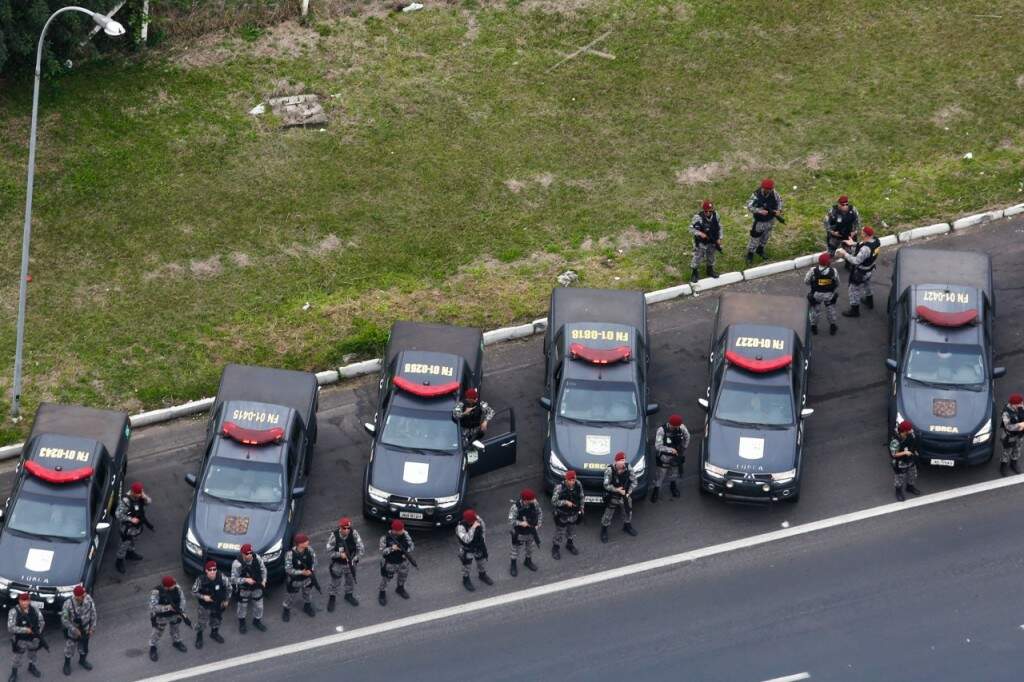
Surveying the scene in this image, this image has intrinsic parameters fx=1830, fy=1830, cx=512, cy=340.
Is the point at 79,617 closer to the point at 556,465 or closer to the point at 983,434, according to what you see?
the point at 556,465

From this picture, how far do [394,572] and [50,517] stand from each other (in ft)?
17.7

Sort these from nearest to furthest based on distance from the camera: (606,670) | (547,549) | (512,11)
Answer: (606,670) → (547,549) → (512,11)

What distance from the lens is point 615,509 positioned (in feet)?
97.0

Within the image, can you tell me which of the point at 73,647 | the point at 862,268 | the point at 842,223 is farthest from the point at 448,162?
the point at 73,647

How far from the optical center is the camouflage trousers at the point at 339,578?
28000mm

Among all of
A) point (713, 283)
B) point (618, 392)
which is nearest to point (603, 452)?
point (618, 392)

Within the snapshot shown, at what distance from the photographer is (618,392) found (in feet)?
99.3

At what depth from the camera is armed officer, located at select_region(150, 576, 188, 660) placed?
88.2 ft

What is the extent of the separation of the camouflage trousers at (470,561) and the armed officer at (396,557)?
2.60ft

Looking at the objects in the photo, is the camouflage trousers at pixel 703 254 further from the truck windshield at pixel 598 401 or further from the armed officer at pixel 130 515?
the armed officer at pixel 130 515

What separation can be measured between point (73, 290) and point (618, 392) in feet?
35.8

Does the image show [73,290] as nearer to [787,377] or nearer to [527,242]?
[527,242]

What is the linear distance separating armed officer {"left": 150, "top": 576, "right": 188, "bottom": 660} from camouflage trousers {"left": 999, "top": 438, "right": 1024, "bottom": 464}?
44.2 ft

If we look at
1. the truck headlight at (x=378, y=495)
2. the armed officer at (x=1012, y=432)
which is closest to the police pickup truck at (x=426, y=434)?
the truck headlight at (x=378, y=495)
